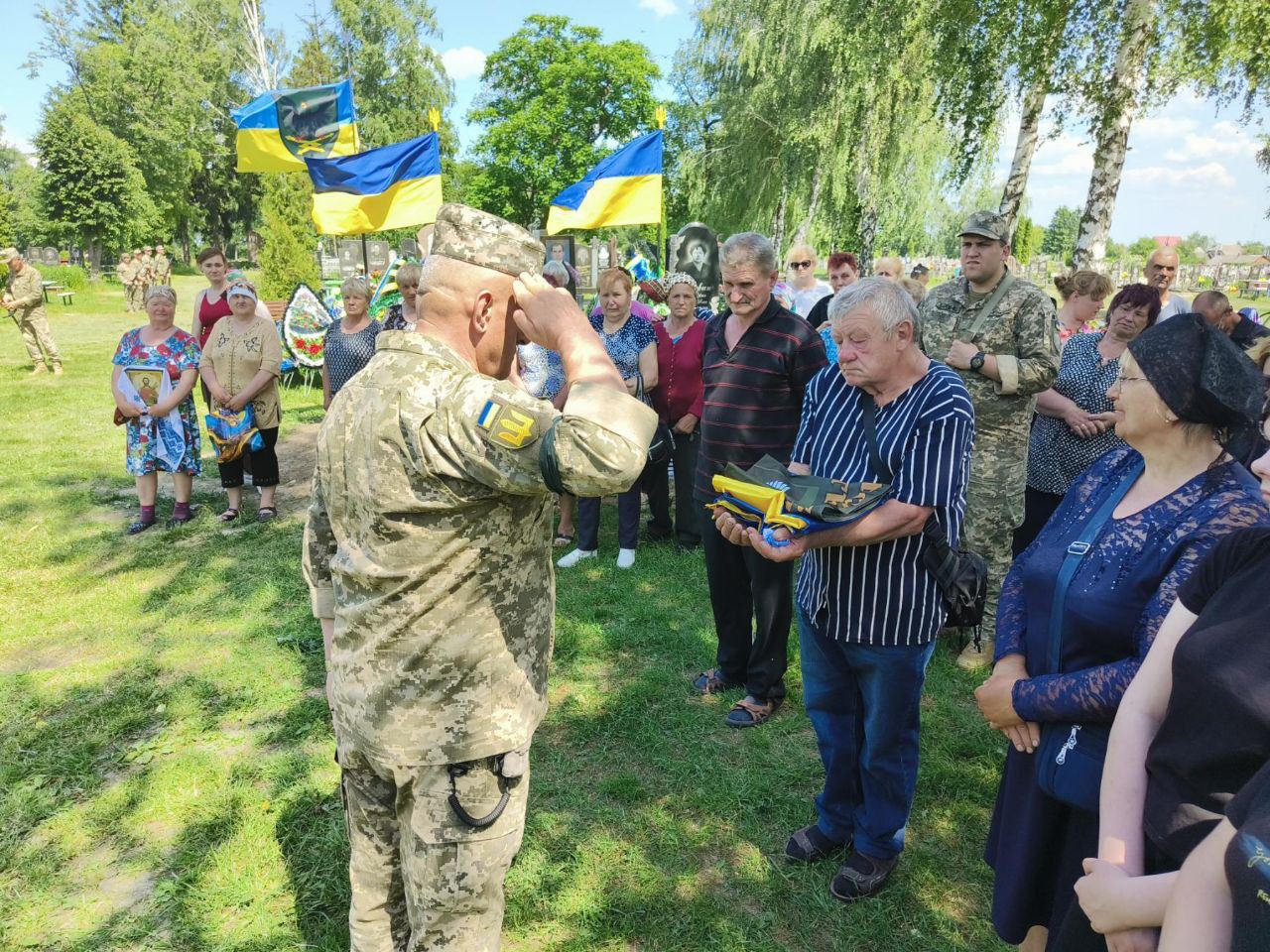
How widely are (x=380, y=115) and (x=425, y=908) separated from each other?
145 feet

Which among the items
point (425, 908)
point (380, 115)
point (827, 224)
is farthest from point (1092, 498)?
point (380, 115)

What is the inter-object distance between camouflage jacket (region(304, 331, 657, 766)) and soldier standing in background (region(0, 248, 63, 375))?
48.3 ft

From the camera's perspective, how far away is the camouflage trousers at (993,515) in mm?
4176

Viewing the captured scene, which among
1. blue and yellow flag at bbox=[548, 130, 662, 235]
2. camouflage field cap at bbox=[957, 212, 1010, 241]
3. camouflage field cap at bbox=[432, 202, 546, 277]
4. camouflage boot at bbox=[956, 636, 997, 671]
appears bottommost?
camouflage boot at bbox=[956, 636, 997, 671]

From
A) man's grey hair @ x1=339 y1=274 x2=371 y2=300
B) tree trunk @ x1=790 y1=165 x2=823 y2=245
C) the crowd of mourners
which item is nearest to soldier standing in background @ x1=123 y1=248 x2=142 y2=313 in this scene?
tree trunk @ x1=790 y1=165 x2=823 y2=245

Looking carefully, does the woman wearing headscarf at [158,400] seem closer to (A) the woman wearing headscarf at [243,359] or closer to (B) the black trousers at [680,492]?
(A) the woman wearing headscarf at [243,359]

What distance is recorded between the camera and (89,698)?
4.03 meters

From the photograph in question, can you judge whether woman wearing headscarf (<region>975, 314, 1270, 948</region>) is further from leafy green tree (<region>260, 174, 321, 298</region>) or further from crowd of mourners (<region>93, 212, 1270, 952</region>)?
leafy green tree (<region>260, 174, 321, 298</region>)

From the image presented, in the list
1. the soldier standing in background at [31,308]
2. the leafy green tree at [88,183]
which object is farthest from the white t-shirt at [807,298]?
the leafy green tree at [88,183]

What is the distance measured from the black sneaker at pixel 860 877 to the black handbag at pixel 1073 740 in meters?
1.03

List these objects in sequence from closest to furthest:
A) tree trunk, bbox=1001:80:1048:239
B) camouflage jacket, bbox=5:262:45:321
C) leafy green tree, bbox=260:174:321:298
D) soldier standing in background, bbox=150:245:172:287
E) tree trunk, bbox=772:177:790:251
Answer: tree trunk, bbox=1001:80:1048:239
camouflage jacket, bbox=5:262:45:321
leafy green tree, bbox=260:174:321:298
tree trunk, bbox=772:177:790:251
soldier standing in background, bbox=150:245:172:287

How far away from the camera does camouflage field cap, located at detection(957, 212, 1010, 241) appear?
3977mm

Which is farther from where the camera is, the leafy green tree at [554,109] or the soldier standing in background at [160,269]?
the leafy green tree at [554,109]

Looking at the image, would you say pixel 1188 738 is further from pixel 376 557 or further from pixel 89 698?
pixel 89 698
